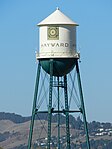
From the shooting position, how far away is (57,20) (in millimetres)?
69188

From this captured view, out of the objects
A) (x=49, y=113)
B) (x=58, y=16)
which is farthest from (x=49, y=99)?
(x=58, y=16)

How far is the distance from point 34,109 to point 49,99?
1.72 m

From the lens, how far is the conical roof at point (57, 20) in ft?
226

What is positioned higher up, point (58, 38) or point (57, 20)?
point (57, 20)

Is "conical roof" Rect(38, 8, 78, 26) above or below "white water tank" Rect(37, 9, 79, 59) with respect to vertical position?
above

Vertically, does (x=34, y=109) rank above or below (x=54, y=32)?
below

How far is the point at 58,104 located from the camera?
70.5m

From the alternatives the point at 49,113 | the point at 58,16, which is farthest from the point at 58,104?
the point at 58,16

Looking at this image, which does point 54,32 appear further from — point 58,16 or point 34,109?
point 34,109

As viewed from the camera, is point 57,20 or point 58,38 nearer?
point 58,38

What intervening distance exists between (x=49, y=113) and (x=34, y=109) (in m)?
1.44

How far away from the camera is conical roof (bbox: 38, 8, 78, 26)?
68938 mm

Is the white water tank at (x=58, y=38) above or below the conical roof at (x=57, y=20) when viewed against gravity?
below

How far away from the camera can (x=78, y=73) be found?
70.2m
